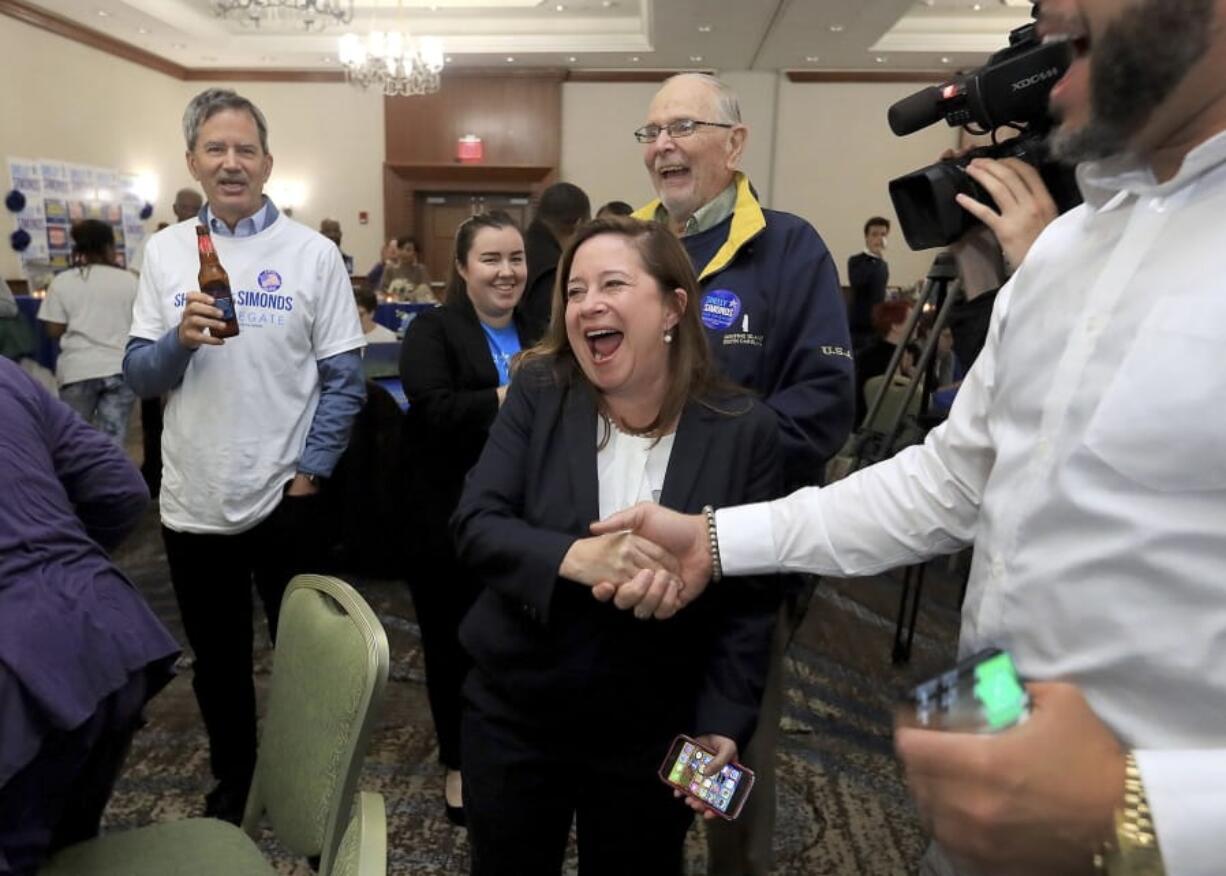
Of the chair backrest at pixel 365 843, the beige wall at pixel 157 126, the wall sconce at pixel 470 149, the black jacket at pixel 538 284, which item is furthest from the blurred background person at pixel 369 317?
the wall sconce at pixel 470 149

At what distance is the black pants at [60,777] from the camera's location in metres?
1.17

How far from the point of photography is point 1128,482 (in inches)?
29.1

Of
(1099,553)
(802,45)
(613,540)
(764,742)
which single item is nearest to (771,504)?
(613,540)

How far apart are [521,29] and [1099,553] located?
1053 cm

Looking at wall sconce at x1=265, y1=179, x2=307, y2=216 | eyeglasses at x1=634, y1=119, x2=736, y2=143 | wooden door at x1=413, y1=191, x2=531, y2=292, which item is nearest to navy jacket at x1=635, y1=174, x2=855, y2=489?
eyeglasses at x1=634, y1=119, x2=736, y2=143

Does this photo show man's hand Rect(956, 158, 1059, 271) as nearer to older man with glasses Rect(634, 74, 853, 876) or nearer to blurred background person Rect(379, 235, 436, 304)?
older man with glasses Rect(634, 74, 853, 876)

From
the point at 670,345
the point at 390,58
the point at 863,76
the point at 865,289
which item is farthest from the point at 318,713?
the point at 863,76

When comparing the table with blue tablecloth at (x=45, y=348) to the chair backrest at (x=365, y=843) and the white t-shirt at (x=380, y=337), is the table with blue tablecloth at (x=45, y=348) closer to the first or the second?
the white t-shirt at (x=380, y=337)

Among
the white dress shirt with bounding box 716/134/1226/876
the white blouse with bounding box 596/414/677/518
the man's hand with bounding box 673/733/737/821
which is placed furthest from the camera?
the white blouse with bounding box 596/414/677/518

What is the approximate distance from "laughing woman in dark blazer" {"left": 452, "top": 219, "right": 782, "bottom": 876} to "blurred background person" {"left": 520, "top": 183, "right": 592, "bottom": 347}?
63cm

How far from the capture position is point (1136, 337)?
75cm

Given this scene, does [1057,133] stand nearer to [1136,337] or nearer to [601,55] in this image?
[1136,337]

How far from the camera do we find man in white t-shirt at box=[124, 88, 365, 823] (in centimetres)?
193

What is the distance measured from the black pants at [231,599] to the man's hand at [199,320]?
443 millimetres
